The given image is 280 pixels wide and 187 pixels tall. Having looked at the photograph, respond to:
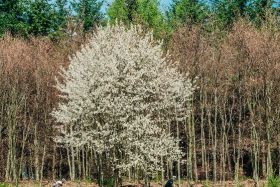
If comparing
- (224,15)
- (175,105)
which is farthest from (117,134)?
(224,15)

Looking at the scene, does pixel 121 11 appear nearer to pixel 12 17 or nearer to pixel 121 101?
pixel 12 17

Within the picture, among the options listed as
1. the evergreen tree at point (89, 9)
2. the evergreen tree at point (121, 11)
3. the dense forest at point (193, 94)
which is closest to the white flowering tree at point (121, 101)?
the dense forest at point (193, 94)

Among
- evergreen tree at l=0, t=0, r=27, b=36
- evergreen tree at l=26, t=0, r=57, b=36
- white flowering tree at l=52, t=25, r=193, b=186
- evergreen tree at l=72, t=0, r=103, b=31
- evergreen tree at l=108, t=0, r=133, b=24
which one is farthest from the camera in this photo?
evergreen tree at l=72, t=0, r=103, b=31

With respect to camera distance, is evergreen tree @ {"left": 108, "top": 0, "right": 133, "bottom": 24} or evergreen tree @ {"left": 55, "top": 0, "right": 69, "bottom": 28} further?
evergreen tree @ {"left": 55, "top": 0, "right": 69, "bottom": 28}

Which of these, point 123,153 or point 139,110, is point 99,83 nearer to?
point 139,110

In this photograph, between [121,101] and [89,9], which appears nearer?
[121,101]

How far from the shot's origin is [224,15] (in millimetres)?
66500

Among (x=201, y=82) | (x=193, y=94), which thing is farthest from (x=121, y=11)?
(x=201, y=82)

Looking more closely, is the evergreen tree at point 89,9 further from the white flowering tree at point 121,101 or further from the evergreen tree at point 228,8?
the white flowering tree at point 121,101

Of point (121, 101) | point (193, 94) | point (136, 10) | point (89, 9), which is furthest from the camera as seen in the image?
point (89, 9)

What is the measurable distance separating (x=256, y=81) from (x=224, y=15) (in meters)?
30.1

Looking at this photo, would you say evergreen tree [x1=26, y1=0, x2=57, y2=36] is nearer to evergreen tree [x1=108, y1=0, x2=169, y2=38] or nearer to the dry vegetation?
evergreen tree [x1=108, y1=0, x2=169, y2=38]

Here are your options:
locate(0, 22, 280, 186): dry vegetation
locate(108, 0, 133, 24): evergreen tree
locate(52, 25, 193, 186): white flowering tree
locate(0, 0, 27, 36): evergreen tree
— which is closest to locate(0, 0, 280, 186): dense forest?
locate(0, 22, 280, 186): dry vegetation

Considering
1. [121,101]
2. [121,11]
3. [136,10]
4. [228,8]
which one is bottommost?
[121,101]
